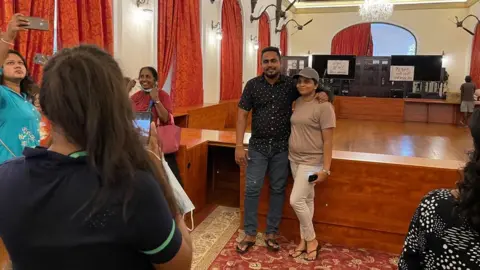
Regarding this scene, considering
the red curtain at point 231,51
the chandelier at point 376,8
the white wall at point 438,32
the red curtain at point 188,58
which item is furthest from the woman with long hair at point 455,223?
the white wall at point 438,32

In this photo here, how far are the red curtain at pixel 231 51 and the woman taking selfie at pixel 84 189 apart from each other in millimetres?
7604

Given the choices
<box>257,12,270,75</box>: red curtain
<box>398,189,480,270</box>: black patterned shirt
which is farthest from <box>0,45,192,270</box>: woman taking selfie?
<box>257,12,270,75</box>: red curtain

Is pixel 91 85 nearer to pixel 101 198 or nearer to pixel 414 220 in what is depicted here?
pixel 101 198

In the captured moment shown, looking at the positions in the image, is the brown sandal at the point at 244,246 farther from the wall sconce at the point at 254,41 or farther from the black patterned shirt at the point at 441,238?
the wall sconce at the point at 254,41

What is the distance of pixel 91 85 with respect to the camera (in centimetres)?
67

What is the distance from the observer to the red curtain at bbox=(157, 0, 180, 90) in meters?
5.39

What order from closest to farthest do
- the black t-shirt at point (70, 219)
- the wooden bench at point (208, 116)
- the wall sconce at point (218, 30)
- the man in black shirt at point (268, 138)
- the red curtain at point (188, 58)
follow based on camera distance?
the black t-shirt at point (70, 219), the man in black shirt at point (268, 138), the wooden bench at point (208, 116), the red curtain at point (188, 58), the wall sconce at point (218, 30)

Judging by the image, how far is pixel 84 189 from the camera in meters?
0.65

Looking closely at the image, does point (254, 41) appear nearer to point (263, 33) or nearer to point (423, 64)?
point (263, 33)

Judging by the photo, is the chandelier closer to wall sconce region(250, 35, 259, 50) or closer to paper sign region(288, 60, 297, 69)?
paper sign region(288, 60, 297, 69)

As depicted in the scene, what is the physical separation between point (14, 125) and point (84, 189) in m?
1.47

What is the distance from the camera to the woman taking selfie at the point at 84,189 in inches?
25.6

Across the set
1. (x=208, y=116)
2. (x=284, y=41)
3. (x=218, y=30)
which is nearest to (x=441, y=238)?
(x=208, y=116)

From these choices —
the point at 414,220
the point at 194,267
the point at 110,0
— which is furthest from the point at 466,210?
the point at 110,0
